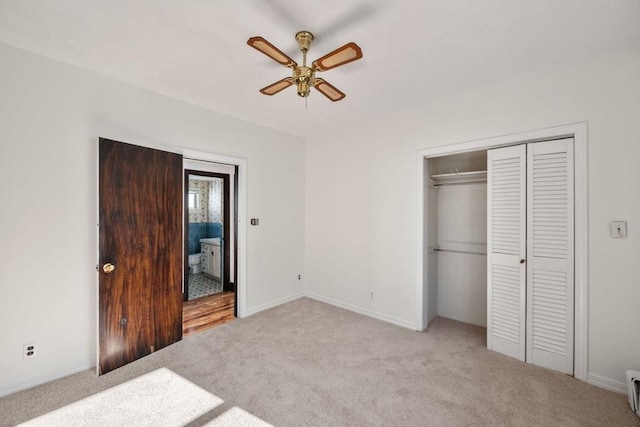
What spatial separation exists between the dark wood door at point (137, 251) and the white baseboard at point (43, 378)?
0.77 feet

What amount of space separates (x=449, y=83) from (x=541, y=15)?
977mm

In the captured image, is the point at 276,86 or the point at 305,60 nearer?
the point at 305,60

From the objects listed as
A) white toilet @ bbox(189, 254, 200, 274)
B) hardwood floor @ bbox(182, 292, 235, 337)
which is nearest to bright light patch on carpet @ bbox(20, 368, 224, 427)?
hardwood floor @ bbox(182, 292, 235, 337)

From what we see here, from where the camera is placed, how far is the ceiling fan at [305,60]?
1621 mm

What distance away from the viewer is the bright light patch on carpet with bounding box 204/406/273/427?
1.84m

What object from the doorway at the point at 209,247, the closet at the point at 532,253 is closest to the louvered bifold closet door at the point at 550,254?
the closet at the point at 532,253

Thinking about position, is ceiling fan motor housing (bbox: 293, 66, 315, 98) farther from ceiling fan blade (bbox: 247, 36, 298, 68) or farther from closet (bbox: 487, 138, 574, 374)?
closet (bbox: 487, 138, 574, 374)

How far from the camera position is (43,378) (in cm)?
228

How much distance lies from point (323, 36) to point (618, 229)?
9.18 feet

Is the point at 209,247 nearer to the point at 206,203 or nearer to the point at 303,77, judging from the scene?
the point at 206,203

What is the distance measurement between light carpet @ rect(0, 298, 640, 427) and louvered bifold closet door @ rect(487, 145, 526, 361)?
26 centimetres

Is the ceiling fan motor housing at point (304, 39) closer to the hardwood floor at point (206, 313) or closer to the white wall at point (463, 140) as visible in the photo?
the white wall at point (463, 140)

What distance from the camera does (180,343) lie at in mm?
2990

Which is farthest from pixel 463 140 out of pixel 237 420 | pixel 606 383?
pixel 237 420
